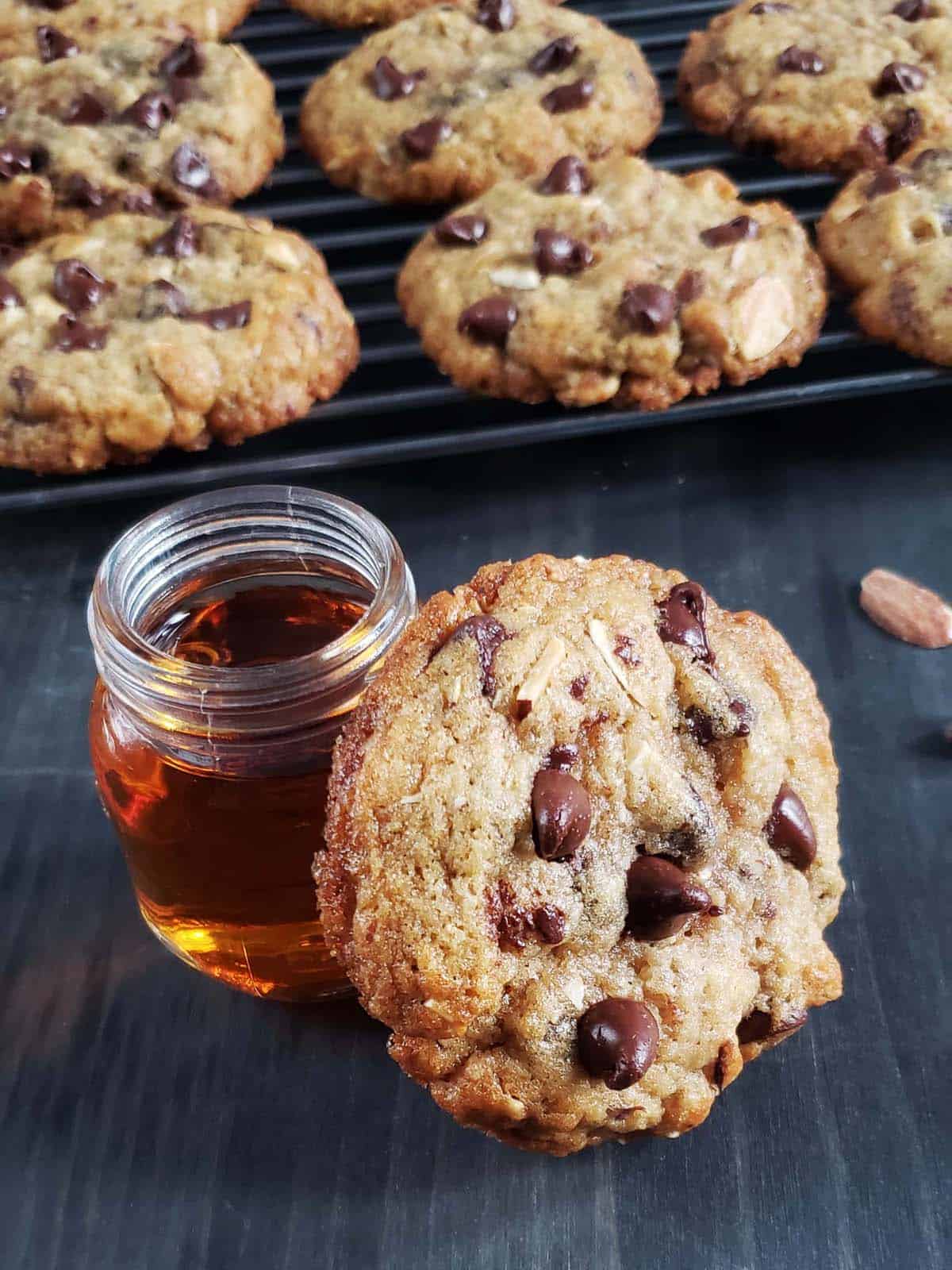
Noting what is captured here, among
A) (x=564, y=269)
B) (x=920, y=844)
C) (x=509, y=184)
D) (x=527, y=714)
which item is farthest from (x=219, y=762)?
(x=509, y=184)

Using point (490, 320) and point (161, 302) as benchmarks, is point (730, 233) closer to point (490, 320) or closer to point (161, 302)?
point (490, 320)

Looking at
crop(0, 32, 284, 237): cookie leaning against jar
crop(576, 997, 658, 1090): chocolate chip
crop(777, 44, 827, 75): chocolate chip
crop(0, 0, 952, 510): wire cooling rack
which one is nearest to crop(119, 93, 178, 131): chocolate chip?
crop(0, 32, 284, 237): cookie leaning against jar

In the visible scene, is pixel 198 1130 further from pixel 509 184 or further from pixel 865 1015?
pixel 509 184

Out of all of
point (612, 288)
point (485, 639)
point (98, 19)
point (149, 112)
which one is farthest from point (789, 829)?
point (98, 19)

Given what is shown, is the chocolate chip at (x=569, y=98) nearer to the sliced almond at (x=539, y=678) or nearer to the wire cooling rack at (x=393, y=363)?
the wire cooling rack at (x=393, y=363)

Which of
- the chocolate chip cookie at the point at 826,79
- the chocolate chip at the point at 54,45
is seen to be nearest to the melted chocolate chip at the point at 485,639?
the chocolate chip cookie at the point at 826,79

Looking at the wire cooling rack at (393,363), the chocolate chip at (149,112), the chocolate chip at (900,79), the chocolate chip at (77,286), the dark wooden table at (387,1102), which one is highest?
the chocolate chip at (149,112)

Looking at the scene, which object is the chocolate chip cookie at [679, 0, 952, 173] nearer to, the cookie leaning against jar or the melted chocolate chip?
the cookie leaning against jar
